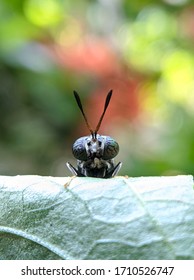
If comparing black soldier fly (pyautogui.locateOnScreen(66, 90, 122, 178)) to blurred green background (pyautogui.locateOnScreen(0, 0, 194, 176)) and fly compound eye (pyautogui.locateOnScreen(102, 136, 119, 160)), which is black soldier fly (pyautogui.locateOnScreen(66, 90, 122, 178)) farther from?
blurred green background (pyautogui.locateOnScreen(0, 0, 194, 176))

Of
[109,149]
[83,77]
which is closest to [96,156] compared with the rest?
[109,149]

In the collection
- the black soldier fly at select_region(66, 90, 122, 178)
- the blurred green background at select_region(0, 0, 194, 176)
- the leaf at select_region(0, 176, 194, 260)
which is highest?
the blurred green background at select_region(0, 0, 194, 176)

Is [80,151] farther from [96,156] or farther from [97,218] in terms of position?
[97,218]

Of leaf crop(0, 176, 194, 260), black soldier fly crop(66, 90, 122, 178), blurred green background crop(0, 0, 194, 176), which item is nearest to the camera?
leaf crop(0, 176, 194, 260)

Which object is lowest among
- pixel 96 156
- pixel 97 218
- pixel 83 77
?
pixel 97 218

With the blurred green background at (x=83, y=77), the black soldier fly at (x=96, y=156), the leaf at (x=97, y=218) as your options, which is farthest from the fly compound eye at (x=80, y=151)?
the blurred green background at (x=83, y=77)

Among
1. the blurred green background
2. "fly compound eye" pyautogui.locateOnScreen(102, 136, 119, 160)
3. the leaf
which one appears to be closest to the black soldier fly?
"fly compound eye" pyautogui.locateOnScreen(102, 136, 119, 160)
